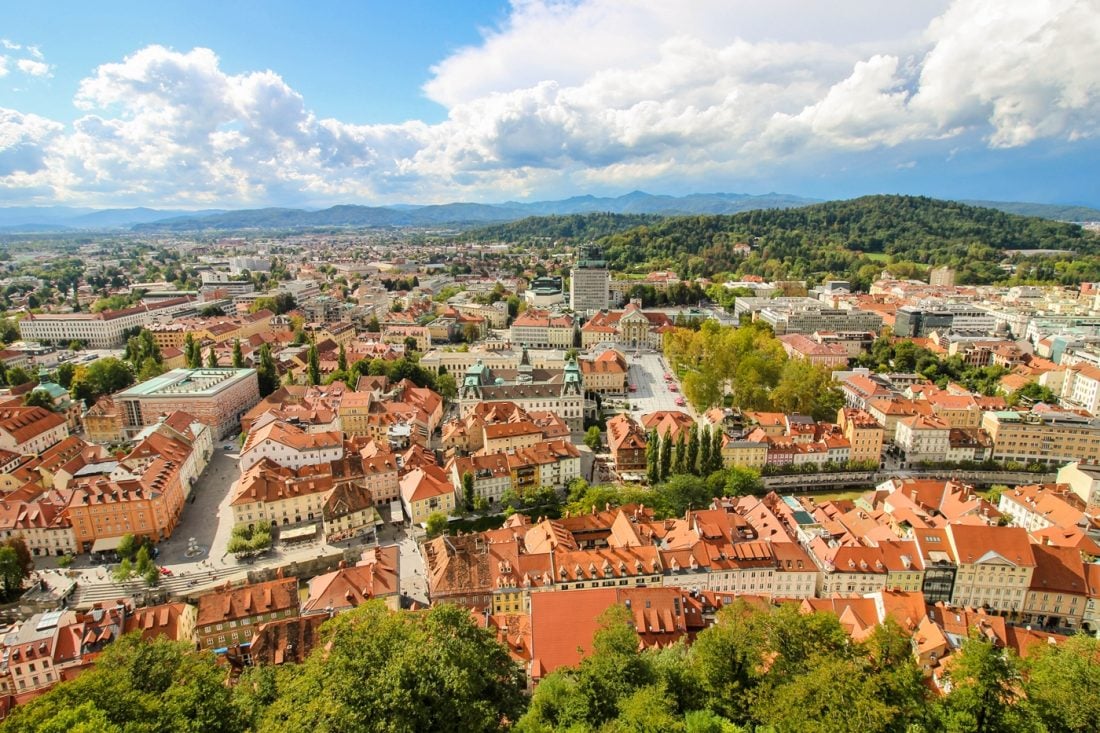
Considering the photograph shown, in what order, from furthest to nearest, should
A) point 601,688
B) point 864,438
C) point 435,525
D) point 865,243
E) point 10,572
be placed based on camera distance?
point 865,243
point 864,438
point 435,525
point 10,572
point 601,688

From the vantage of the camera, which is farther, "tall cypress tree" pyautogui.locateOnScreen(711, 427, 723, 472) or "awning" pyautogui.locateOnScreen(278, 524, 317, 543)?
"tall cypress tree" pyautogui.locateOnScreen(711, 427, 723, 472)

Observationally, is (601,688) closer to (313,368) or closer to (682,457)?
(682,457)

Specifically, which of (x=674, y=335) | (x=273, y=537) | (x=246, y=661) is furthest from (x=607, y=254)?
(x=246, y=661)

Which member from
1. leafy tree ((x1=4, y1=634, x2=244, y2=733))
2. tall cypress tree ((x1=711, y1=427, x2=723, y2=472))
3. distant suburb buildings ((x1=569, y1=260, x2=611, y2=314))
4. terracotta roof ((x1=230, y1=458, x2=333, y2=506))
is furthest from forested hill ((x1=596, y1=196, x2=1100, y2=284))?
leafy tree ((x1=4, y1=634, x2=244, y2=733))

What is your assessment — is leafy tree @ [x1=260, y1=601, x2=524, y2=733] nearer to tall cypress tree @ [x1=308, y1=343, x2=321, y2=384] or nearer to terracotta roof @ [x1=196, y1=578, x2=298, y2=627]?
terracotta roof @ [x1=196, y1=578, x2=298, y2=627]

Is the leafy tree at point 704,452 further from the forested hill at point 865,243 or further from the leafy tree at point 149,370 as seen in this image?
the forested hill at point 865,243

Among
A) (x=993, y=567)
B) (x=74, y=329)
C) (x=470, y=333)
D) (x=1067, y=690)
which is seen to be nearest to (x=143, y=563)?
(x=1067, y=690)

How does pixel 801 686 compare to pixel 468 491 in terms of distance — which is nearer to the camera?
pixel 801 686
